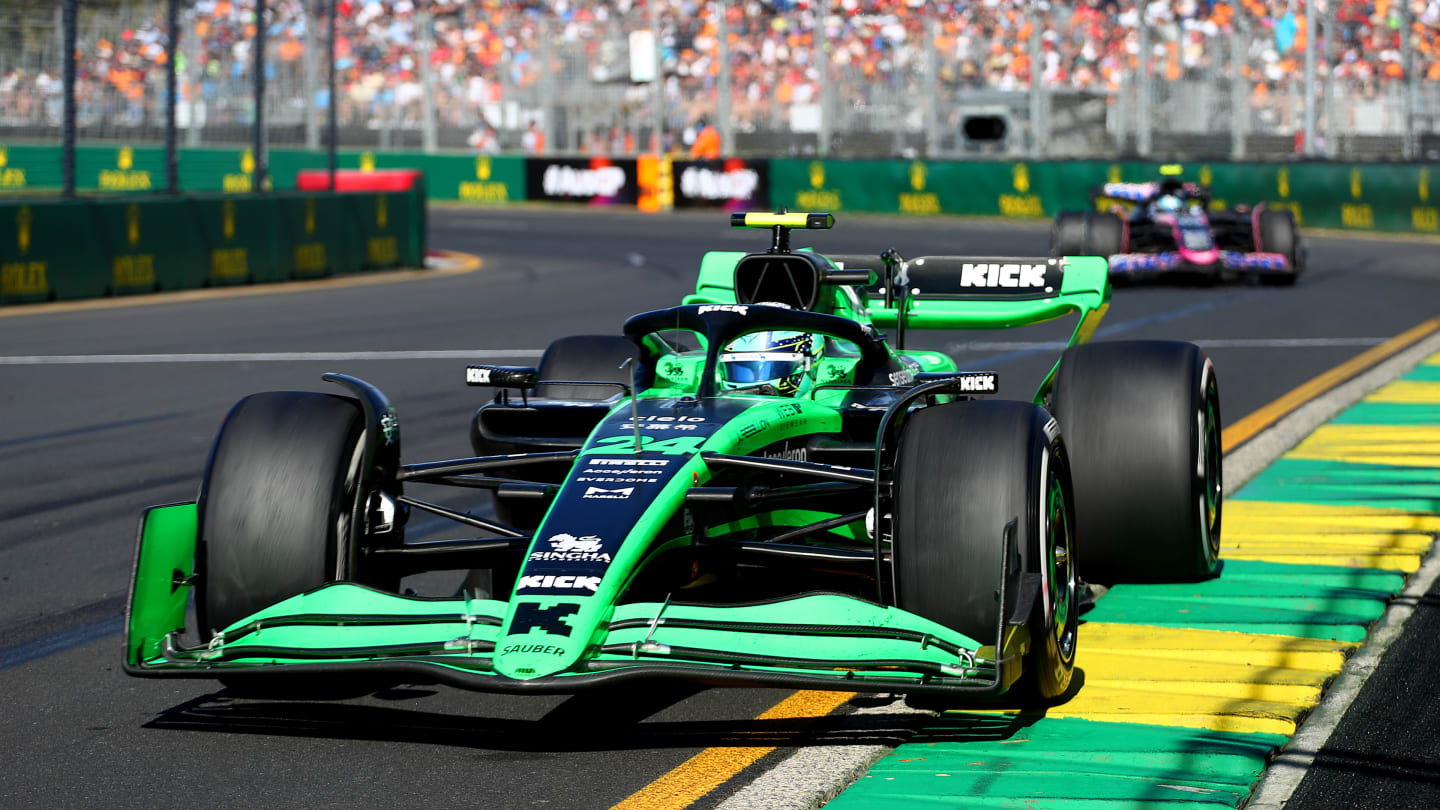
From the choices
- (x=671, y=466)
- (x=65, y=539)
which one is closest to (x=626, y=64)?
(x=65, y=539)

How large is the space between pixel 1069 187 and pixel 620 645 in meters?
28.1

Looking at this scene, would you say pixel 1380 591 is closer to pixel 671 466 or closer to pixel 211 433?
pixel 671 466

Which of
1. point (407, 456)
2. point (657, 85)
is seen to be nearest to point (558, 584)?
point (407, 456)

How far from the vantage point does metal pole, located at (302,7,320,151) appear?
3681 centimetres

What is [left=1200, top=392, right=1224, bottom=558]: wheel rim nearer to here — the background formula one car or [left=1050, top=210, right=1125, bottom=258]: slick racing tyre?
the background formula one car

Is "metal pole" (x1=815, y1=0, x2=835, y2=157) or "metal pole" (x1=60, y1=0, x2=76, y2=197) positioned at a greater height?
"metal pole" (x1=815, y1=0, x2=835, y2=157)

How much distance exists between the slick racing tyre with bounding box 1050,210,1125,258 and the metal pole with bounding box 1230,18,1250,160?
35.8ft

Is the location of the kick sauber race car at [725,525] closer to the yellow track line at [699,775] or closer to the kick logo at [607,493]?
the kick logo at [607,493]

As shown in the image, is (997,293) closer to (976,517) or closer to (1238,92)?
(976,517)

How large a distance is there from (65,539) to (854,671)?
4314 mm

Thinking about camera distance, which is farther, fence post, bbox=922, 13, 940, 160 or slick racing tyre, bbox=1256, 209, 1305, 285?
fence post, bbox=922, 13, 940, 160

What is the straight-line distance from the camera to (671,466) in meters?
5.13

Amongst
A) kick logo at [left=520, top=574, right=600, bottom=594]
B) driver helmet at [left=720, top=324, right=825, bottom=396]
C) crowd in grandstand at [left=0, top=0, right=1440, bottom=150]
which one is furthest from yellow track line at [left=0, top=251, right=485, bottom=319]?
kick logo at [left=520, top=574, right=600, bottom=594]

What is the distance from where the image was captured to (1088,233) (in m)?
20.1
